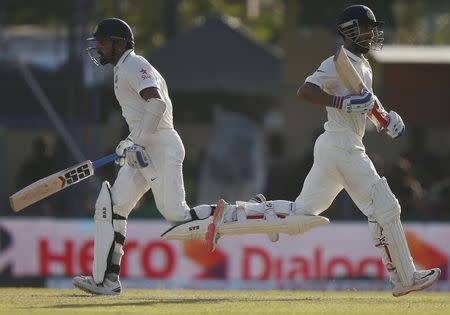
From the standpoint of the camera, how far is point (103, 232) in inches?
400

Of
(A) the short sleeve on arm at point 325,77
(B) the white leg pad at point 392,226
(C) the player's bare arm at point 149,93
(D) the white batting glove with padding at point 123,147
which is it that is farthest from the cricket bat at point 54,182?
(B) the white leg pad at point 392,226

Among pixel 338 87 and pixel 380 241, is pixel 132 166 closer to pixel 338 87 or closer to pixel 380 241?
pixel 338 87

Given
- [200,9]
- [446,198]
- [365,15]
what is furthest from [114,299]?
[200,9]

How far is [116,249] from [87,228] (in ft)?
18.6

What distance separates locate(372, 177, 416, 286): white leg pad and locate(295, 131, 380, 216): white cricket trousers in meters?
0.06

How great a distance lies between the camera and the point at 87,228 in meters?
15.9

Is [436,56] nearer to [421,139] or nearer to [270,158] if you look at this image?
[421,139]

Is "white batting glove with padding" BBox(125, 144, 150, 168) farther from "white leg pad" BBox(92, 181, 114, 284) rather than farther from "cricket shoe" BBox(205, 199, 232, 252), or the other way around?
"cricket shoe" BBox(205, 199, 232, 252)

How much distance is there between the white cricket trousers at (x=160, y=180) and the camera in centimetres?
1002

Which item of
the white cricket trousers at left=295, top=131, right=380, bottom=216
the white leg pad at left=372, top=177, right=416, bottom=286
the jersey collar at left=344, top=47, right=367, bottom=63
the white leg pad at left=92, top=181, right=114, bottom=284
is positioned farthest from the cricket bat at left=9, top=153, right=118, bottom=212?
the white leg pad at left=372, top=177, right=416, bottom=286

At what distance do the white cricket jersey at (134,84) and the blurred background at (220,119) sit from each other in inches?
221

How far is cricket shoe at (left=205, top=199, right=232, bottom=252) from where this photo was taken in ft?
32.4

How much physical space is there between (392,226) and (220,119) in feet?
27.5

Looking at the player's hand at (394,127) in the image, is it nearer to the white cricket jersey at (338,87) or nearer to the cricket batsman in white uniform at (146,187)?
the white cricket jersey at (338,87)
